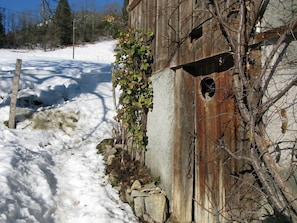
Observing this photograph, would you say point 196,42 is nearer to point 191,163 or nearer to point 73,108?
point 191,163

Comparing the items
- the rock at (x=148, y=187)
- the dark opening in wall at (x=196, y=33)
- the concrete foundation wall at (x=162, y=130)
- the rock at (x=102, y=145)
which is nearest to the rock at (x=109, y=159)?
the rock at (x=102, y=145)

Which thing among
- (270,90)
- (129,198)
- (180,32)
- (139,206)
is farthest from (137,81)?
(270,90)

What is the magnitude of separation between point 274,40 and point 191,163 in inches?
87.0

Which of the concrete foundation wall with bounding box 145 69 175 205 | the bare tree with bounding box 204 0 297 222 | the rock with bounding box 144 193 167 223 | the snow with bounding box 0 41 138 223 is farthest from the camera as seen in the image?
the concrete foundation wall with bounding box 145 69 175 205

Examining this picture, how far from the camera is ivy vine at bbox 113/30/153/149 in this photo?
5572mm

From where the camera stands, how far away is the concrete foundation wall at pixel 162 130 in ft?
15.3

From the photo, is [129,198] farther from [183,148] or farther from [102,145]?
[102,145]

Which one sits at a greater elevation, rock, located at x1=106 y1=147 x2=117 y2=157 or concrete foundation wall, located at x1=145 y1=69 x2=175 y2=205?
concrete foundation wall, located at x1=145 y1=69 x2=175 y2=205

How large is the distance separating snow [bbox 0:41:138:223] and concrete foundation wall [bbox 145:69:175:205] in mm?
831

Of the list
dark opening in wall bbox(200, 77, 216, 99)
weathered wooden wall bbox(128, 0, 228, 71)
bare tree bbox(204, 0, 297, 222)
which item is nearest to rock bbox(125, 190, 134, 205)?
dark opening in wall bbox(200, 77, 216, 99)

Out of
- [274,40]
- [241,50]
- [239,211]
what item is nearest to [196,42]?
[241,50]

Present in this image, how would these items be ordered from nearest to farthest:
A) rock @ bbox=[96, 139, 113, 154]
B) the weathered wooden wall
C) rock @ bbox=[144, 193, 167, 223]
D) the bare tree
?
the bare tree
the weathered wooden wall
rock @ bbox=[144, 193, 167, 223]
rock @ bbox=[96, 139, 113, 154]

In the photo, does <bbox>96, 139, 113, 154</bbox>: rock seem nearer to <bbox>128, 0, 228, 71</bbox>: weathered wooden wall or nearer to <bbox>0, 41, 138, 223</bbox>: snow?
<bbox>0, 41, 138, 223</bbox>: snow

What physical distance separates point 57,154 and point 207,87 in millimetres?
4087
